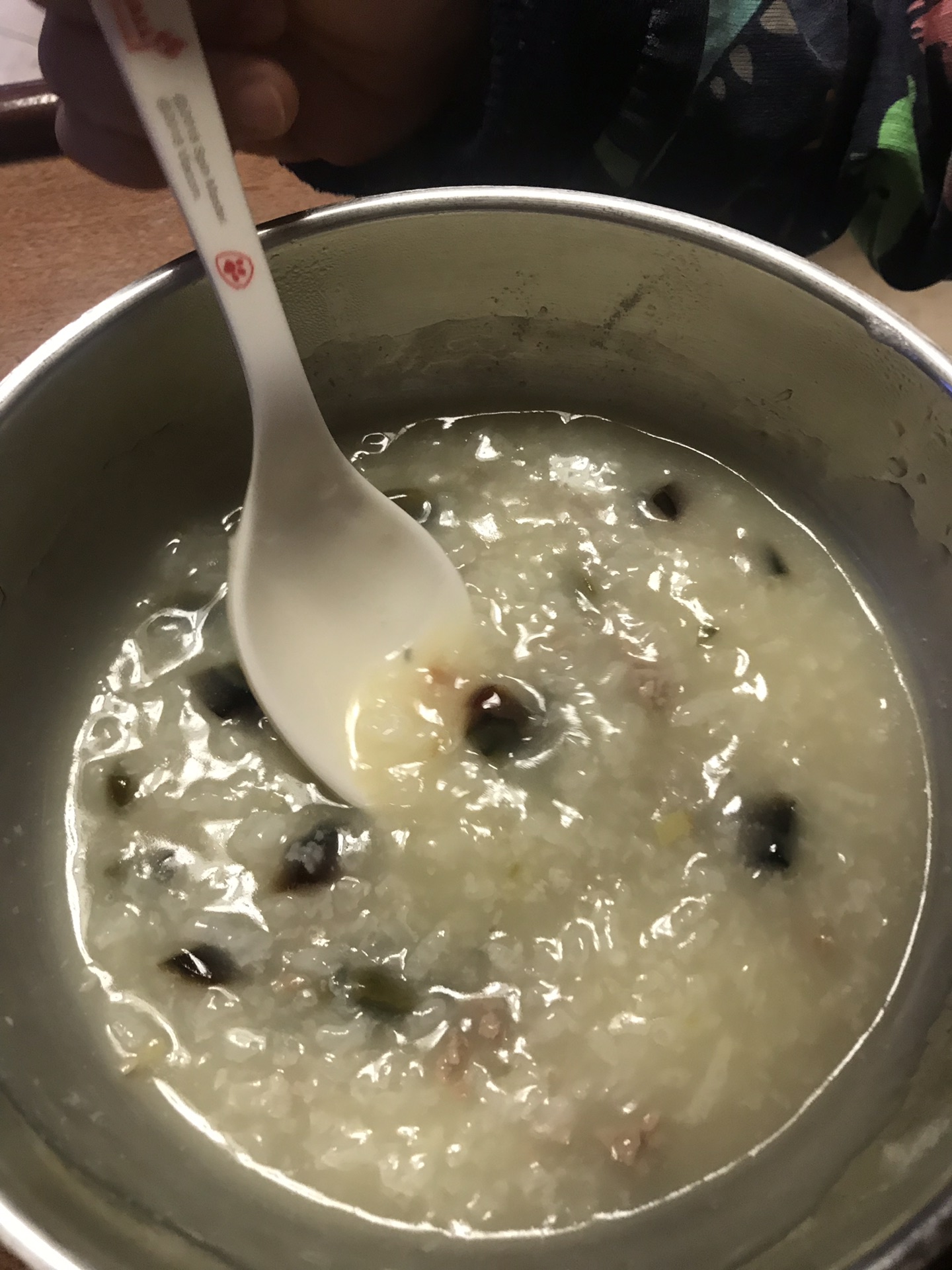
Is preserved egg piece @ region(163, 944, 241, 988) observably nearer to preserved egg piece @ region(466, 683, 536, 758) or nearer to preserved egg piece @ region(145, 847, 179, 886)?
preserved egg piece @ region(145, 847, 179, 886)

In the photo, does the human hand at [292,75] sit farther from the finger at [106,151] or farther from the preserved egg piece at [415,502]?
the preserved egg piece at [415,502]

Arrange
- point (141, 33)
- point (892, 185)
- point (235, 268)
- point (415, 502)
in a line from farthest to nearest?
point (415, 502) < point (892, 185) < point (235, 268) < point (141, 33)

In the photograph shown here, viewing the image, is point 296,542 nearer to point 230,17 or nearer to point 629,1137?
point 230,17

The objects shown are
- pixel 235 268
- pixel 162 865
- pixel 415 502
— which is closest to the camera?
pixel 235 268

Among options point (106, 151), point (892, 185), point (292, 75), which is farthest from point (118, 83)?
point (892, 185)

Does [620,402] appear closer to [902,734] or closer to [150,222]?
[902,734]

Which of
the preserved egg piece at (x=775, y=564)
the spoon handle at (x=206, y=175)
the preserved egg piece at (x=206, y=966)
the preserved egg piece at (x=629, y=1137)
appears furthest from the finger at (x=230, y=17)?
the preserved egg piece at (x=629, y=1137)

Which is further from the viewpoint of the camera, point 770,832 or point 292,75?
point 292,75

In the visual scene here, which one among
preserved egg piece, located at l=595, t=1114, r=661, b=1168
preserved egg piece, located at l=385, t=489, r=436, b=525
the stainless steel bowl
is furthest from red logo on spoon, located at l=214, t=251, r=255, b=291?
preserved egg piece, located at l=595, t=1114, r=661, b=1168
